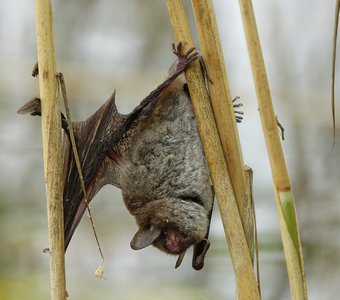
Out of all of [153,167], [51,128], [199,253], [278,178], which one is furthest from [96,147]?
[278,178]

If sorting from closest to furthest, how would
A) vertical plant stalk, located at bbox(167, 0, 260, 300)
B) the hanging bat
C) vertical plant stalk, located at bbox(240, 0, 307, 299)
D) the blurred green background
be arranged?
vertical plant stalk, located at bbox(240, 0, 307, 299) < vertical plant stalk, located at bbox(167, 0, 260, 300) < the hanging bat < the blurred green background

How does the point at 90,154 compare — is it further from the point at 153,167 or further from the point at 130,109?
the point at 130,109

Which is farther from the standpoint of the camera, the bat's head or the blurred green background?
the blurred green background

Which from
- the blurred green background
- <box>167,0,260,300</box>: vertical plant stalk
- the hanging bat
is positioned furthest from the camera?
the blurred green background

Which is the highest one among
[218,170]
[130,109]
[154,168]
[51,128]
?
[130,109]

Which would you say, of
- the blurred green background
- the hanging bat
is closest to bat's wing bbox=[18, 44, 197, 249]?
the hanging bat

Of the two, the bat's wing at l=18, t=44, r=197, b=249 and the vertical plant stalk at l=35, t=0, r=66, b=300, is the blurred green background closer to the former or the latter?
the bat's wing at l=18, t=44, r=197, b=249

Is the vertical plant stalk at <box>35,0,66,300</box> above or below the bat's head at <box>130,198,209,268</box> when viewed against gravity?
below

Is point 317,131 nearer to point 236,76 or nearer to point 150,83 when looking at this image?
point 236,76
